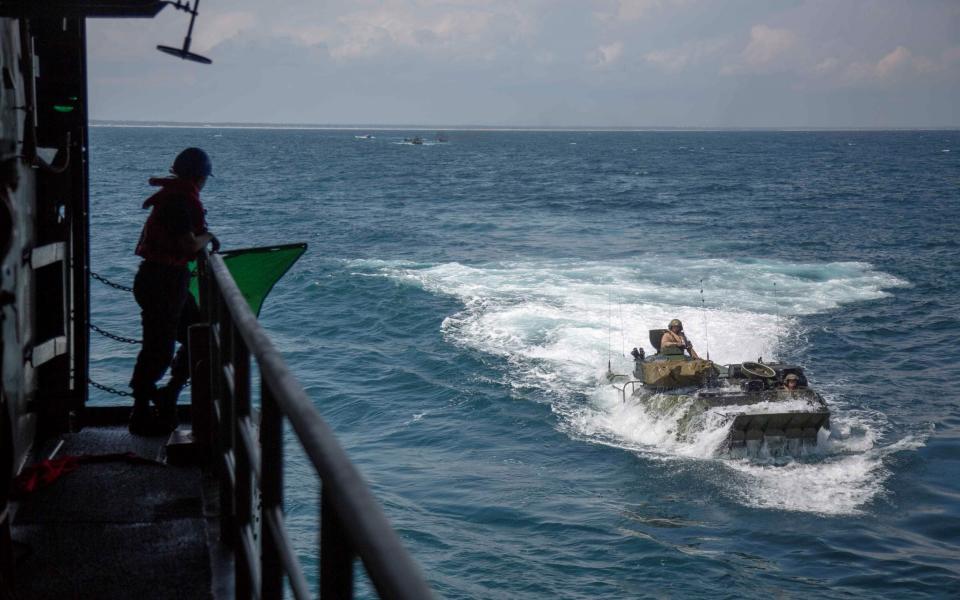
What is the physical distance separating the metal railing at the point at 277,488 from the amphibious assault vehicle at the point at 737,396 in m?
16.5

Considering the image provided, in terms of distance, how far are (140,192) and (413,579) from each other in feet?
250

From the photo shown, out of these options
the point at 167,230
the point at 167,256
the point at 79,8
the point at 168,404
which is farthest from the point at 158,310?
the point at 79,8

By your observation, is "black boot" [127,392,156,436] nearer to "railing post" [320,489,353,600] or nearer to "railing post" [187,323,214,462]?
"railing post" [187,323,214,462]

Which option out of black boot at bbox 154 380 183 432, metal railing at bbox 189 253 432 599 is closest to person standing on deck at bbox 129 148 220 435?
black boot at bbox 154 380 183 432

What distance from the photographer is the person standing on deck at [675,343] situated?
21812 millimetres

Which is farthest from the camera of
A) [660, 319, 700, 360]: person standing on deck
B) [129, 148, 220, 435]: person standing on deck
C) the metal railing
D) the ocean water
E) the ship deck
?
[660, 319, 700, 360]: person standing on deck

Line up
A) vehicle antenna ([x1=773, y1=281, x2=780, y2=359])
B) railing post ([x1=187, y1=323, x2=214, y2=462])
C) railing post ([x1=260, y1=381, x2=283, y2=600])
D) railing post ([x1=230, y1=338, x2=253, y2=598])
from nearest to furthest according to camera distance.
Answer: railing post ([x1=260, y1=381, x2=283, y2=600]) → railing post ([x1=230, y1=338, x2=253, y2=598]) → railing post ([x1=187, y1=323, x2=214, y2=462]) → vehicle antenna ([x1=773, y1=281, x2=780, y2=359])

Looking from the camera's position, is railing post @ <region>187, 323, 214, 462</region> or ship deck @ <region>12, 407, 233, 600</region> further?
railing post @ <region>187, 323, 214, 462</region>

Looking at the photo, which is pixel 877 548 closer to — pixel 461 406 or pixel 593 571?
pixel 593 571

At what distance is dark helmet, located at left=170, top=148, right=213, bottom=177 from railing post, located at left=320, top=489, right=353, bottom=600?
462 centimetres

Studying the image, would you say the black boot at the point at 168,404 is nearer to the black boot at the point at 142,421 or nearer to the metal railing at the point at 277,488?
the black boot at the point at 142,421

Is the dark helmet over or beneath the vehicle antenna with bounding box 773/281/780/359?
over

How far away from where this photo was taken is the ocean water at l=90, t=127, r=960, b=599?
15.9 m

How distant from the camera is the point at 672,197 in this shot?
7794 cm
